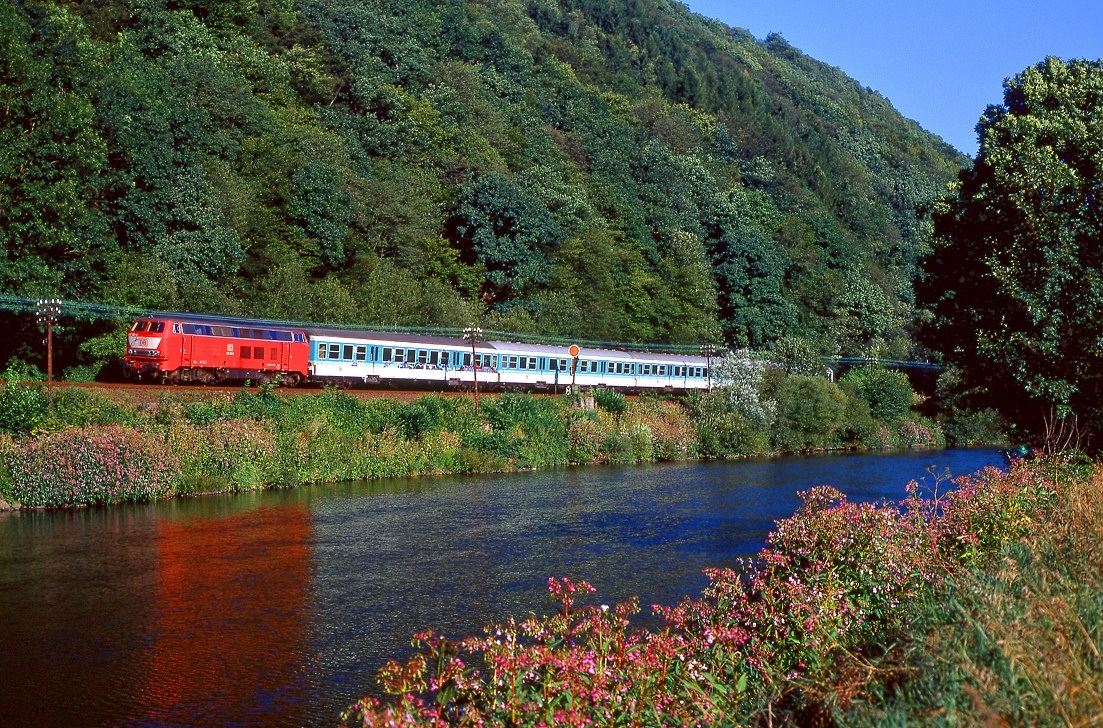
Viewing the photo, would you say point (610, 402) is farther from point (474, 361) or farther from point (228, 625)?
point (228, 625)

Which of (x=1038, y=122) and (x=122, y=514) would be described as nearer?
(x=1038, y=122)

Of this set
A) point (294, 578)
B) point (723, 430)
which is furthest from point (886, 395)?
point (294, 578)

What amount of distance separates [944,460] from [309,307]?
31.1 m

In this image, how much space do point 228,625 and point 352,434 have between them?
21.9 m

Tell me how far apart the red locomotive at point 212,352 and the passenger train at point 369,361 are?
35 millimetres

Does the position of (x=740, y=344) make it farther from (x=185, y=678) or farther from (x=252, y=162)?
(x=185, y=678)

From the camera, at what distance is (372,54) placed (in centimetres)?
7831

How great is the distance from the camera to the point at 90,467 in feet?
99.6

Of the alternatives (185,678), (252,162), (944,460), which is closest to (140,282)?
(252,162)

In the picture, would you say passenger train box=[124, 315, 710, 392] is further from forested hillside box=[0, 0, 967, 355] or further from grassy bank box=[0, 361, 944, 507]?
forested hillside box=[0, 0, 967, 355]

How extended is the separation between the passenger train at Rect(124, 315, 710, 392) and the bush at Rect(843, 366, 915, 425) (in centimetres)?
1185

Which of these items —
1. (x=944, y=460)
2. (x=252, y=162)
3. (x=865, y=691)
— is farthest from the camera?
(x=252, y=162)

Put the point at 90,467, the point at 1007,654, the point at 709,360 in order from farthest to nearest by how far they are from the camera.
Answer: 1. the point at 709,360
2. the point at 90,467
3. the point at 1007,654

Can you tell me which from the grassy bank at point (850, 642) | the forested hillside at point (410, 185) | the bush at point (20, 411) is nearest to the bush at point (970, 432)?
the forested hillside at point (410, 185)
